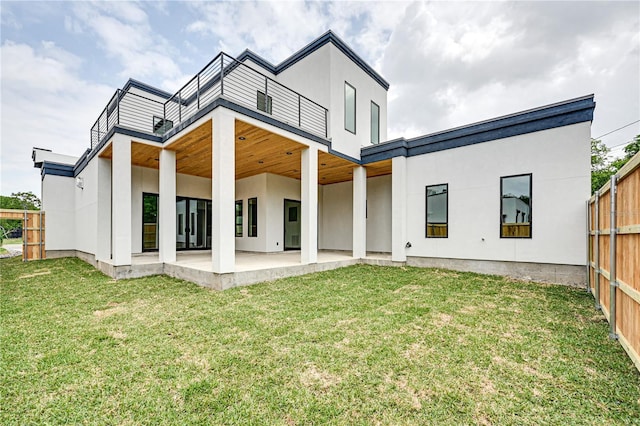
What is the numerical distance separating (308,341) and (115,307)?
3336mm

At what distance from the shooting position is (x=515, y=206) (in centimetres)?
666

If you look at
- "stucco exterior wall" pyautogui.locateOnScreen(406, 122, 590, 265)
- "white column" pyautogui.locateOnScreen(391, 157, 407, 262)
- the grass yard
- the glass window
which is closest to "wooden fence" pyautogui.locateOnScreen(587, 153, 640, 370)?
the grass yard

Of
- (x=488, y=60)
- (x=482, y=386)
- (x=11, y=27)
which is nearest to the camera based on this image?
(x=482, y=386)

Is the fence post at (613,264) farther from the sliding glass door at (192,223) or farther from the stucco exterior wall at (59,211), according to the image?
the stucco exterior wall at (59,211)

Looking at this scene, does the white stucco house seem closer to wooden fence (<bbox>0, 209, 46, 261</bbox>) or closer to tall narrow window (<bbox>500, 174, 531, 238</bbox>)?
tall narrow window (<bbox>500, 174, 531, 238</bbox>)

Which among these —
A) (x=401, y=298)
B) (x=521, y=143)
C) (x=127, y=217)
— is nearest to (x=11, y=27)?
(x=127, y=217)

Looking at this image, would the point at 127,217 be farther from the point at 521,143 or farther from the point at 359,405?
the point at 521,143

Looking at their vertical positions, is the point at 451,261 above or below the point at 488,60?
below

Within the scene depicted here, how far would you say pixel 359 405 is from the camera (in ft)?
6.49

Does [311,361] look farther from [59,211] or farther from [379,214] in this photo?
[59,211]

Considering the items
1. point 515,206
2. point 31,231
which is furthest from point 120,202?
point 515,206

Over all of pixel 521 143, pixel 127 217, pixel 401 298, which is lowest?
pixel 401 298

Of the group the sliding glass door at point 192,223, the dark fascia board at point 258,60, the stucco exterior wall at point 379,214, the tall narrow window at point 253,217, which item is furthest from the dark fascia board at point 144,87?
the stucco exterior wall at point 379,214

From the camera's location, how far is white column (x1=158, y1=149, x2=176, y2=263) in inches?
285
